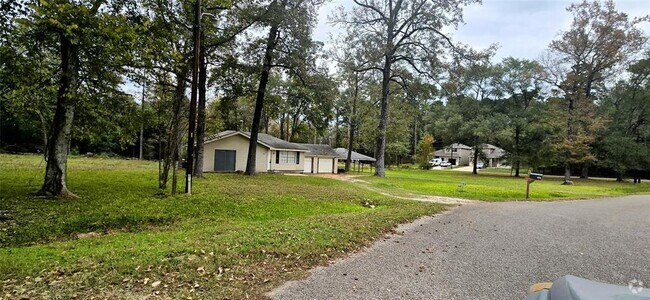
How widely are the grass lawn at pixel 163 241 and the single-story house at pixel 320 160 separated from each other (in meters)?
21.1

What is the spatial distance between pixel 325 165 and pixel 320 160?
93cm

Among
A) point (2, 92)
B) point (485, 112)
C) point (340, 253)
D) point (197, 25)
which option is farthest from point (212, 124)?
point (485, 112)

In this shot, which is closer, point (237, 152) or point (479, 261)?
point (479, 261)

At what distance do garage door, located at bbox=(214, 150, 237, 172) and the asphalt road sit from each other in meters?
19.2

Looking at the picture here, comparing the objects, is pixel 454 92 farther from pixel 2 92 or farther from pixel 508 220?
pixel 2 92

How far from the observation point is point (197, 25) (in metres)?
10.5

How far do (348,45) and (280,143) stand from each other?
998 cm

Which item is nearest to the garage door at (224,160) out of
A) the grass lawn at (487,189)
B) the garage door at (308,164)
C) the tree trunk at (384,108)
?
the garage door at (308,164)

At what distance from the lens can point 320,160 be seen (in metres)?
33.5

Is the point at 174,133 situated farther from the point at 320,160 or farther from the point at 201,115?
the point at 320,160

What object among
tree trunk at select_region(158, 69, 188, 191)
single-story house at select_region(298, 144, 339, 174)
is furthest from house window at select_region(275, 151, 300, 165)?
tree trunk at select_region(158, 69, 188, 191)

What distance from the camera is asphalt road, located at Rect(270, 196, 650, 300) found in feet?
13.3

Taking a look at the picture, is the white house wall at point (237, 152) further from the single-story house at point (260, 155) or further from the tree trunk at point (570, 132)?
the tree trunk at point (570, 132)

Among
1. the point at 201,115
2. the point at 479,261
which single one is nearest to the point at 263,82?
the point at 201,115
